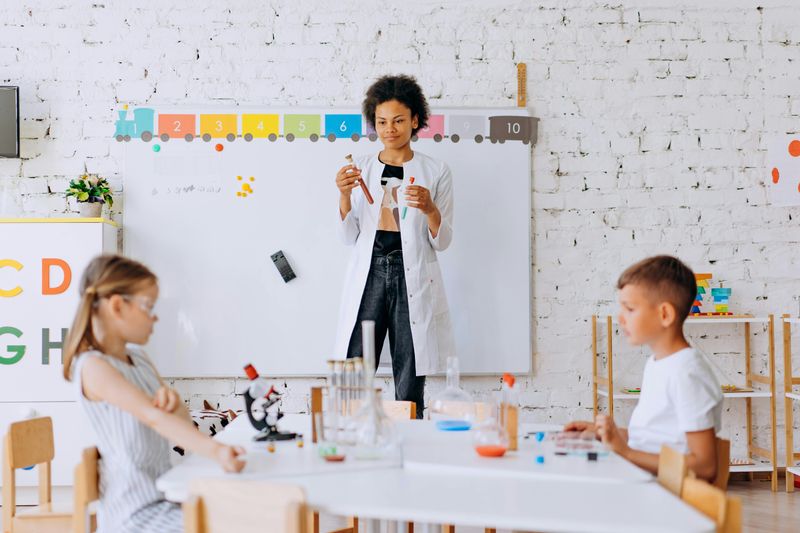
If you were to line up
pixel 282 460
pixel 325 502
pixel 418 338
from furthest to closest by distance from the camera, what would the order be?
pixel 418 338
pixel 282 460
pixel 325 502

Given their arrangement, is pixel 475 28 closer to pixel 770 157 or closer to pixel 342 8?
pixel 342 8

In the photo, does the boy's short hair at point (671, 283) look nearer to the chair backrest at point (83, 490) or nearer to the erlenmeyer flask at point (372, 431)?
the erlenmeyer flask at point (372, 431)

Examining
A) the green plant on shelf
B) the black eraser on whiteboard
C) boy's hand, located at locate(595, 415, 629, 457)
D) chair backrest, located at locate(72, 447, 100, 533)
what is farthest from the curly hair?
chair backrest, located at locate(72, 447, 100, 533)

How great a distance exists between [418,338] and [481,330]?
0.70 meters

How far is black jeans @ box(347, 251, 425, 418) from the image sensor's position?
11.1 feet

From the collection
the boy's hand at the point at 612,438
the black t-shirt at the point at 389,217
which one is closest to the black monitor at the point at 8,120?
the black t-shirt at the point at 389,217

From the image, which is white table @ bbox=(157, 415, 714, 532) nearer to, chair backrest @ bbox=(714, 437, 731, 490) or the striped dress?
the striped dress

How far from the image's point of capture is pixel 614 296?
159 inches

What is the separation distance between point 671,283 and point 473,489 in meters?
0.82

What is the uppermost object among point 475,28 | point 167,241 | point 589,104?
point 475,28

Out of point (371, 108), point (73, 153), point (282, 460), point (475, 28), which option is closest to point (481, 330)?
point (371, 108)

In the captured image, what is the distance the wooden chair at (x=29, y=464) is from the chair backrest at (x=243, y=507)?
87 cm

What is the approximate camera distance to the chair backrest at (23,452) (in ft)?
6.77

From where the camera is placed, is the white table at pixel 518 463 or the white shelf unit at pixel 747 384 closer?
the white table at pixel 518 463
